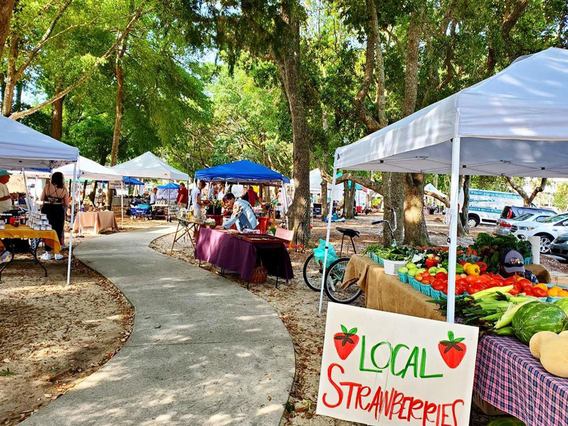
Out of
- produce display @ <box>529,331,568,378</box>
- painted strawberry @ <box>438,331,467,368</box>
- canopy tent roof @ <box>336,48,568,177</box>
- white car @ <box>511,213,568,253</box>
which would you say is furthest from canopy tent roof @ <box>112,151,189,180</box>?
produce display @ <box>529,331,568,378</box>

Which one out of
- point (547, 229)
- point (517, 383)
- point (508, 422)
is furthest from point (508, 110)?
point (547, 229)

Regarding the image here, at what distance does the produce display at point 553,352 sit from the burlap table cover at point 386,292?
3.26ft

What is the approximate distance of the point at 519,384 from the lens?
7.94ft

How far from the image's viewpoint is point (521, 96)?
294cm

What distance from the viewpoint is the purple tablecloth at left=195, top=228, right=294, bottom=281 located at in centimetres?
759

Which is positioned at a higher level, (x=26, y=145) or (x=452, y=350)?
(x=26, y=145)

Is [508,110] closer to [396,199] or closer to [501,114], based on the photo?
[501,114]

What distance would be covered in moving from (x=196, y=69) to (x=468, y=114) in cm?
2313

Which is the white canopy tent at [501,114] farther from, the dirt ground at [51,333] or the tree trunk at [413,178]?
the tree trunk at [413,178]

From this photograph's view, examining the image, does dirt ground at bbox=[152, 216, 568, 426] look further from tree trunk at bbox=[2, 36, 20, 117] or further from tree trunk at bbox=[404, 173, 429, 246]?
tree trunk at bbox=[2, 36, 20, 117]

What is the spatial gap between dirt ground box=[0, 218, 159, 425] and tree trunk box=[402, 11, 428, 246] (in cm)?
841

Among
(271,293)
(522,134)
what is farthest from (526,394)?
(271,293)

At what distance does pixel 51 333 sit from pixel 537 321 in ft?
17.0

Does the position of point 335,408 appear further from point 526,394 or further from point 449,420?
point 526,394
